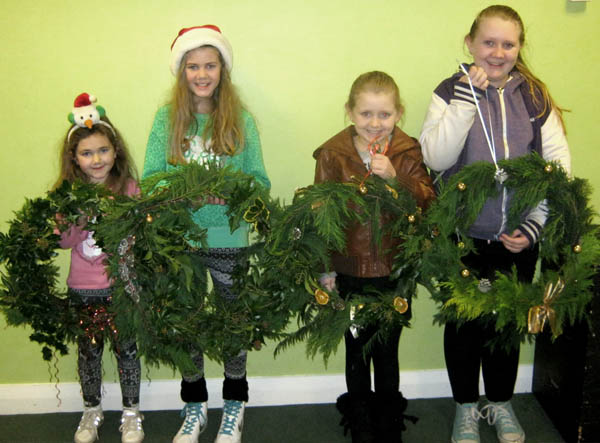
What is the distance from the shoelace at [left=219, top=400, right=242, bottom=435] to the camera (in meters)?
2.32

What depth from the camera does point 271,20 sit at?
2342mm

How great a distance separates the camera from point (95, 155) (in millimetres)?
2203

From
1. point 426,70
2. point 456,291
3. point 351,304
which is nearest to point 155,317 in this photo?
point 351,304

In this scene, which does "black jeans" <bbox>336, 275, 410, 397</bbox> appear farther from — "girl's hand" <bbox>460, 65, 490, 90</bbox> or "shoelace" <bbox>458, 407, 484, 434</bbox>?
"girl's hand" <bbox>460, 65, 490, 90</bbox>

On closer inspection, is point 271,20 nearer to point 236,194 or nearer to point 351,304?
point 236,194

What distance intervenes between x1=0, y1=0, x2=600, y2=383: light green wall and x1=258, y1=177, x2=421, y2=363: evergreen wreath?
64 cm

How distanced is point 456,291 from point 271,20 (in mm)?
1321

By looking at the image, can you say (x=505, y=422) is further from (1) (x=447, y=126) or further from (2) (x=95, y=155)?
(2) (x=95, y=155)

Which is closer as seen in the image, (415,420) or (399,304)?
(399,304)

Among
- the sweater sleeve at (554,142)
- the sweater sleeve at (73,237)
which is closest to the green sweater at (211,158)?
the sweater sleeve at (73,237)

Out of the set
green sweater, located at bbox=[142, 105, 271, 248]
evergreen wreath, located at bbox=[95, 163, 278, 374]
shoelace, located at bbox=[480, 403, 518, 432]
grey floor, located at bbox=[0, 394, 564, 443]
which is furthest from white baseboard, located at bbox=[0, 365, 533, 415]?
green sweater, located at bbox=[142, 105, 271, 248]

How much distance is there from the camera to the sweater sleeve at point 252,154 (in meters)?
2.18

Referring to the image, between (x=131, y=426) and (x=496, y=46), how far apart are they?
2.04 meters

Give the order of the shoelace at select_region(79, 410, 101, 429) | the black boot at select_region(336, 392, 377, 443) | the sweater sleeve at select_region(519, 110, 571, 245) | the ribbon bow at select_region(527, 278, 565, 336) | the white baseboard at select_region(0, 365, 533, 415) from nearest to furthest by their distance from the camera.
Result: the ribbon bow at select_region(527, 278, 565, 336) < the sweater sleeve at select_region(519, 110, 571, 245) < the black boot at select_region(336, 392, 377, 443) < the shoelace at select_region(79, 410, 101, 429) < the white baseboard at select_region(0, 365, 533, 415)
